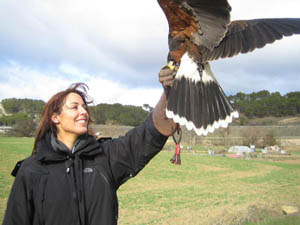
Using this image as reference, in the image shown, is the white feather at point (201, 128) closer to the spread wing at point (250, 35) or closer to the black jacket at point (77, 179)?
the black jacket at point (77, 179)

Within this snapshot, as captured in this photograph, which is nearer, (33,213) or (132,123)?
(33,213)

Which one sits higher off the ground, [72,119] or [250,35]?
[250,35]

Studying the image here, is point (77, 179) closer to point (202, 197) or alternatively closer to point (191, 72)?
point (191, 72)

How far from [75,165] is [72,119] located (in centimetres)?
39

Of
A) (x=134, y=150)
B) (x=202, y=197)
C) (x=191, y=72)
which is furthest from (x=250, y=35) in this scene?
(x=202, y=197)

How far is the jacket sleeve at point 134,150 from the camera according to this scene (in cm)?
200

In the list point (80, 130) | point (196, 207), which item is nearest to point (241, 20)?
point (80, 130)

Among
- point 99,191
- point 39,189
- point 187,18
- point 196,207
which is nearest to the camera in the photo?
point 39,189

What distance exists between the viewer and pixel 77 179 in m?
1.88

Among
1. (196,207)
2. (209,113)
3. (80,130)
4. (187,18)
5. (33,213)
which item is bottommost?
(196,207)

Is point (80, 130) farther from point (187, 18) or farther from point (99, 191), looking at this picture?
point (187, 18)

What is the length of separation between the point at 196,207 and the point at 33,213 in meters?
8.52

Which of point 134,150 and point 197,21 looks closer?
point 134,150

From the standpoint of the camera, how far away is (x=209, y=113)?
7.70 feet
